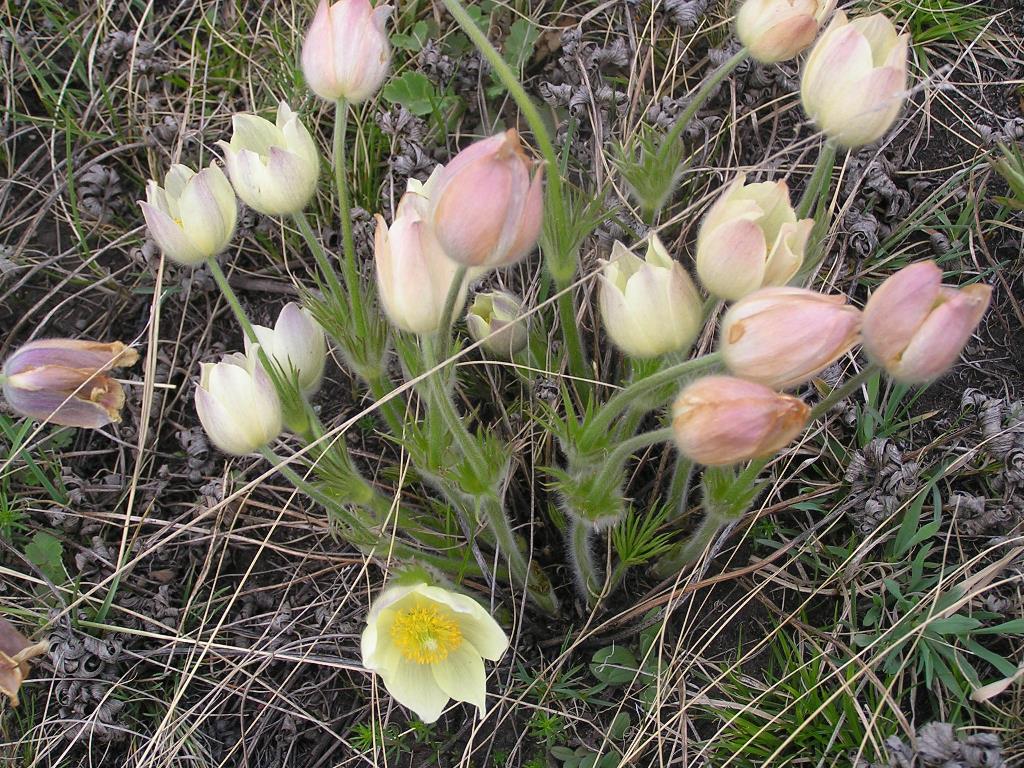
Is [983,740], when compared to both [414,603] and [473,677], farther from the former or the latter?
[414,603]

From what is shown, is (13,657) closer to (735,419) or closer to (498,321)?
(498,321)

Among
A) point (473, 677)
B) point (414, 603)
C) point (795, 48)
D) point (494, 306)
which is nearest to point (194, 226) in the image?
point (494, 306)

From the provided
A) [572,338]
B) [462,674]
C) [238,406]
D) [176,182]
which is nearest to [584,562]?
[462,674]

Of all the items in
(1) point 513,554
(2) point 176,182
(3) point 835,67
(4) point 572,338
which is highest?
(2) point 176,182

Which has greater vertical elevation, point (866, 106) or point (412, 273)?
point (412, 273)

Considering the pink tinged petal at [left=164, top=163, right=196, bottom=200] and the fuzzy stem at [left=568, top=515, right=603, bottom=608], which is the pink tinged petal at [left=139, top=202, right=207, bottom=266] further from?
the fuzzy stem at [left=568, top=515, right=603, bottom=608]

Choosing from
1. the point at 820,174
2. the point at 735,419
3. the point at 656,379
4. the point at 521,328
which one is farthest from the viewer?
the point at 521,328
